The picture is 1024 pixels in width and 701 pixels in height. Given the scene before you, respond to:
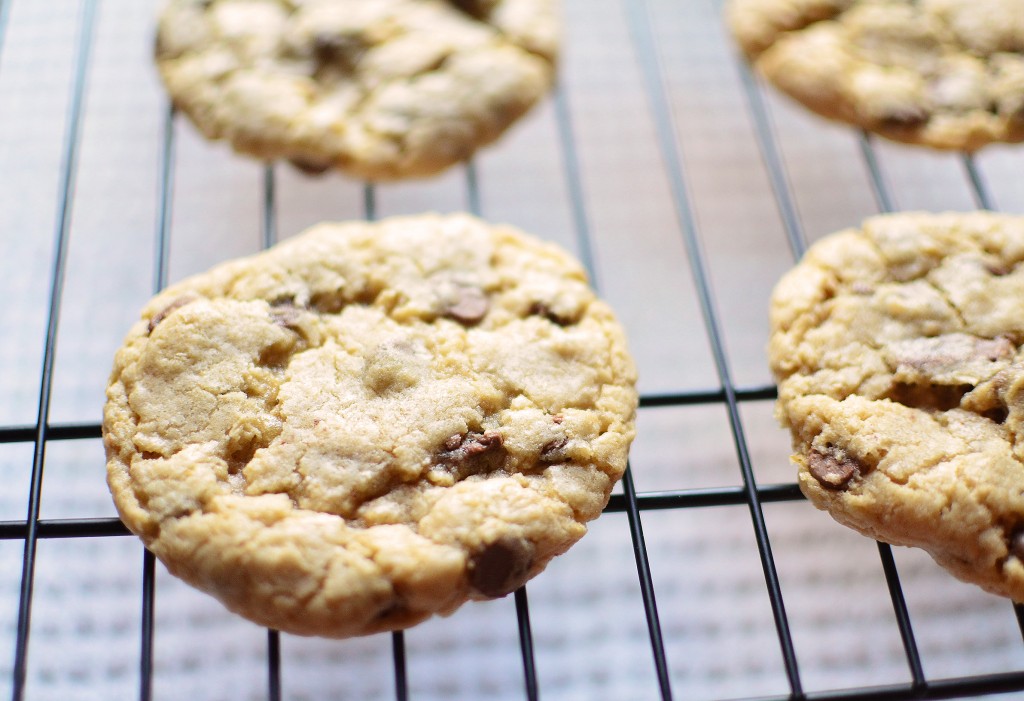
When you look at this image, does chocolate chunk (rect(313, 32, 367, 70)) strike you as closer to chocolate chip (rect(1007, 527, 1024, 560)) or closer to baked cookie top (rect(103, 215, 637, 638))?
baked cookie top (rect(103, 215, 637, 638))

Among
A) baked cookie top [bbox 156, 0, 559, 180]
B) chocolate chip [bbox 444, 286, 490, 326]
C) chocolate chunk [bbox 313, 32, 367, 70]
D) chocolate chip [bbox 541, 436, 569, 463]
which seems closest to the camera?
chocolate chip [bbox 541, 436, 569, 463]

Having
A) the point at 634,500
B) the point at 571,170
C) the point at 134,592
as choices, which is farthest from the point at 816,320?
the point at 134,592

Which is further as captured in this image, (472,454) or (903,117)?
(903,117)

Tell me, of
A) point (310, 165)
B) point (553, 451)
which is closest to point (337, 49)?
point (310, 165)

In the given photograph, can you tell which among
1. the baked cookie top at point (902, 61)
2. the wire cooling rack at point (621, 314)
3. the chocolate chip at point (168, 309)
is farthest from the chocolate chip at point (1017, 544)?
the chocolate chip at point (168, 309)

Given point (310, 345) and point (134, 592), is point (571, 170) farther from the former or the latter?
point (134, 592)

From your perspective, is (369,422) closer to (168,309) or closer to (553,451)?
(553,451)

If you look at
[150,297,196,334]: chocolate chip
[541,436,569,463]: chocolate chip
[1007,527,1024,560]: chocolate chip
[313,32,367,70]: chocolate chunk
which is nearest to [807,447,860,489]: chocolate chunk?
[1007,527,1024,560]: chocolate chip
